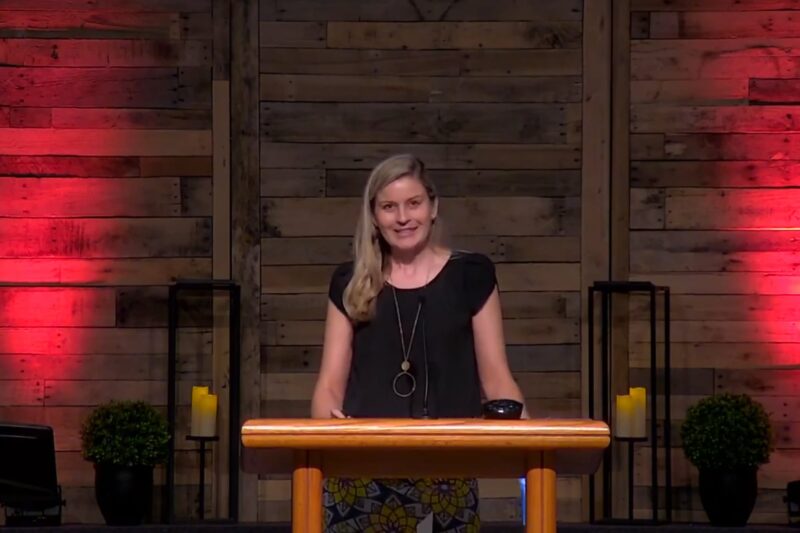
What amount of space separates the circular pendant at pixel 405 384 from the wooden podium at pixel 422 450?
0.49 meters

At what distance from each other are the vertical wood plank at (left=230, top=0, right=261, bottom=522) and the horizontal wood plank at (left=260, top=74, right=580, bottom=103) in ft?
0.43

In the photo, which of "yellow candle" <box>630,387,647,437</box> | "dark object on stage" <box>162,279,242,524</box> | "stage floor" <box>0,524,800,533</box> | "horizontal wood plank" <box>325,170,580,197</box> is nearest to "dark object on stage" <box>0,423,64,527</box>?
"stage floor" <box>0,524,800,533</box>

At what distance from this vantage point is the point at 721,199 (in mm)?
5918

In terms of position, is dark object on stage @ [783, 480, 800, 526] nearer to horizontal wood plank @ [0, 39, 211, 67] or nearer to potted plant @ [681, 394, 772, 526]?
potted plant @ [681, 394, 772, 526]

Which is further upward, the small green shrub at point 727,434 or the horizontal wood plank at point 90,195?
the horizontal wood plank at point 90,195

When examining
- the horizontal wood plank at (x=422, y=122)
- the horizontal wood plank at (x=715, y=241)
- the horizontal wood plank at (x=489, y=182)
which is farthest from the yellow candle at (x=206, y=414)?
the horizontal wood plank at (x=715, y=241)

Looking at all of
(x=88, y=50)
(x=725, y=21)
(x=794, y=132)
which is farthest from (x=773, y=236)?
(x=88, y=50)

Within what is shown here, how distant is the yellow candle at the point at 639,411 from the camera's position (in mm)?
5539

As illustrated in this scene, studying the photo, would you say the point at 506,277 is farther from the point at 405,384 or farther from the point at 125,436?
the point at 405,384

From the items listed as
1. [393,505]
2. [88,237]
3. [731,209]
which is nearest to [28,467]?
[88,237]

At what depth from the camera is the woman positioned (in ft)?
9.05

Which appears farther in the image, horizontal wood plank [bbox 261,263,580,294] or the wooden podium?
horizontal wood plank [bbox 261,263,580,294]

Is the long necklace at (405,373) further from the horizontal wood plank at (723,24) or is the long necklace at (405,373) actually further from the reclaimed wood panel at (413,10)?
the horizontal wood plank at (723,24)

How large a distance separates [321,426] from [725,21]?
422 centimetres
